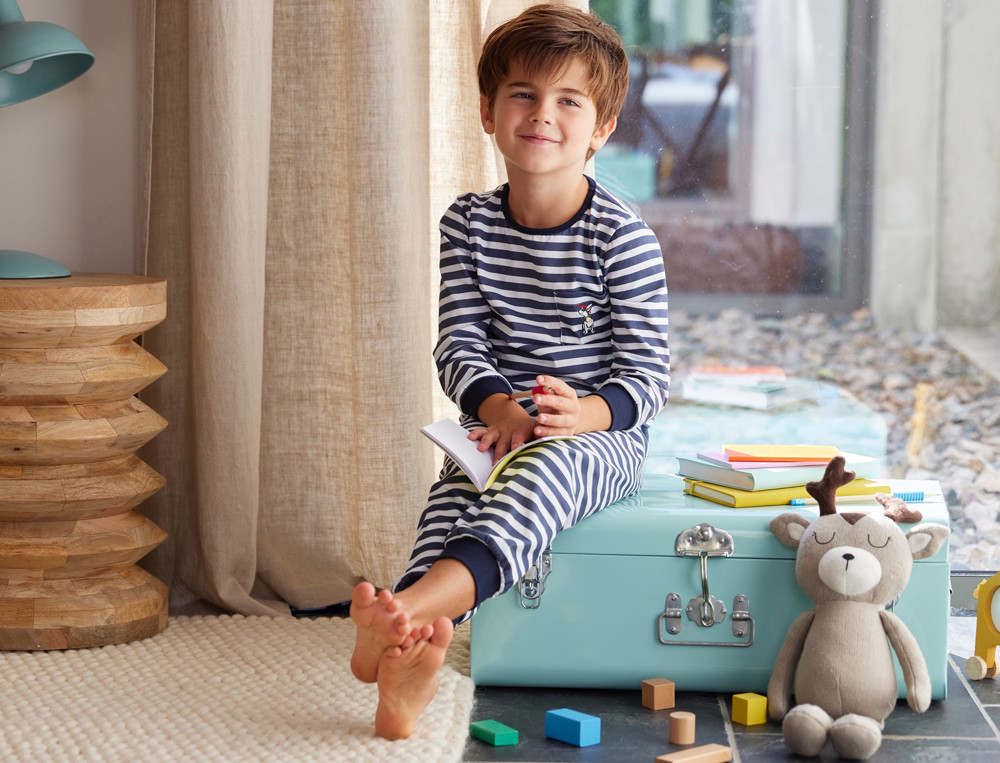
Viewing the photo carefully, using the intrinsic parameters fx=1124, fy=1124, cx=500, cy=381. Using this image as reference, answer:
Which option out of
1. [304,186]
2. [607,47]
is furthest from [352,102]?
[607,47]

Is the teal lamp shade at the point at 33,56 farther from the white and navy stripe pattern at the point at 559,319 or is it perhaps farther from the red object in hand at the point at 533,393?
the red object in hand at the point at 533,393

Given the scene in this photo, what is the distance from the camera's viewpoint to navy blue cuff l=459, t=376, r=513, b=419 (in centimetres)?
144

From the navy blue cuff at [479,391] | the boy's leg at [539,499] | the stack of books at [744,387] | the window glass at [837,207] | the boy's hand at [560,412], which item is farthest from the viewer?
the stack of books at [744,387]

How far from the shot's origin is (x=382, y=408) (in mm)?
1658

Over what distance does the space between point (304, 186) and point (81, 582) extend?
65 cm

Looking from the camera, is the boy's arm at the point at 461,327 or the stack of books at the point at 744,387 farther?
the stack of books at the point at 744,387

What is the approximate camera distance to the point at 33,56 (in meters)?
1.49

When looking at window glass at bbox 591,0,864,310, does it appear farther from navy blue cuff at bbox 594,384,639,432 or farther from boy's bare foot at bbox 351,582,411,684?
boy's bare foot at bbox 351,582,411,684

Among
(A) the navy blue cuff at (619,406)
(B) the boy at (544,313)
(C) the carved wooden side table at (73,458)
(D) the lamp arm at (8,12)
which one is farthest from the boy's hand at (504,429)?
(D) the lamp arm at (8,12)

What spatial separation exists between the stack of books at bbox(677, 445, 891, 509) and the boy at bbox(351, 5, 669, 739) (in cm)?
9

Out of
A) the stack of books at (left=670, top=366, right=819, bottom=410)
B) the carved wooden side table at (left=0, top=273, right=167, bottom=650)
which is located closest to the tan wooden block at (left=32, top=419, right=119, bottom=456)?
the carved wooden side table at (left=0, top=273, right=167, bottom=650)

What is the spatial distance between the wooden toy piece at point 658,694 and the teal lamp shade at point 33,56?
113cm

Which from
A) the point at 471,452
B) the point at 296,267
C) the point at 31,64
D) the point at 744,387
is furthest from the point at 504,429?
the point at 31,64

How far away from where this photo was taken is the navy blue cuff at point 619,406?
141 centimetres
